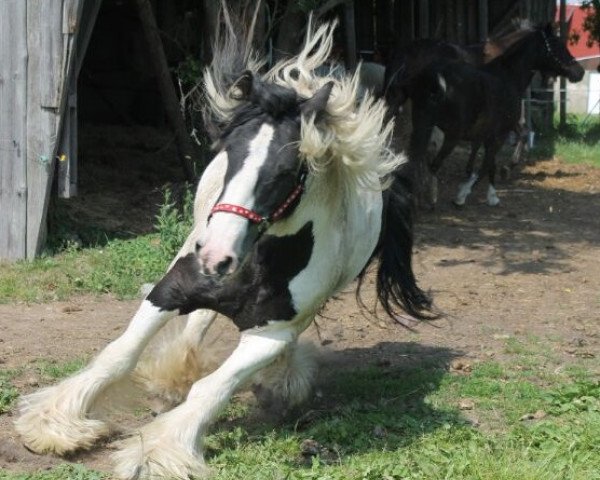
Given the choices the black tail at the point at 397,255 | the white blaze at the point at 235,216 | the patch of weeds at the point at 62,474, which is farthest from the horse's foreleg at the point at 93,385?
the black tail at the point at 397,255

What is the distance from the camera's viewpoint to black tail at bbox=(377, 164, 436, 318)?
615 cm

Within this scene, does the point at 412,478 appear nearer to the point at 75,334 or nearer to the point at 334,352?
the point at 334,352

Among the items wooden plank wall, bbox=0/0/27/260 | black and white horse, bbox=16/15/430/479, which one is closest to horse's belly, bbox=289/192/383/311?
black and white horse, bbox=16/15/430/479

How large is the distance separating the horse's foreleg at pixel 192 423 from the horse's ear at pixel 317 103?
0.97 m

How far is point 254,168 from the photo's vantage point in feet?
14.0

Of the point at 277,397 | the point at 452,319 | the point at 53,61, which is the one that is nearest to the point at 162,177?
the point at 53,61

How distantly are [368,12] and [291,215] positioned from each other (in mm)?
13095

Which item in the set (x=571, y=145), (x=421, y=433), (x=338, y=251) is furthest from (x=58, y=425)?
(x=571, y=145)

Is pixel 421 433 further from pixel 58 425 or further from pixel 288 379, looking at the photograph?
pixel 58 425

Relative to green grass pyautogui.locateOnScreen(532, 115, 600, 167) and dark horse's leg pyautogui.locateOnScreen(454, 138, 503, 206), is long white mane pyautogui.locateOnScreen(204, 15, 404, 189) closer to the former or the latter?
dark horse's leg pyautogui.locateOnScreen(454, 138, 503, 206)

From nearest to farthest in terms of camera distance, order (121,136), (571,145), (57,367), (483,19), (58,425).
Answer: (58,425), (57,367), (121,136), (483,19), (571,145)

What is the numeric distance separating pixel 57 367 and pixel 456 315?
3084 millimetres

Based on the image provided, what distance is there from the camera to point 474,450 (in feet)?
14.9

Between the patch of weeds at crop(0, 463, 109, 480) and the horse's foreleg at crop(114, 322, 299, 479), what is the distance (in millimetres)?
113
